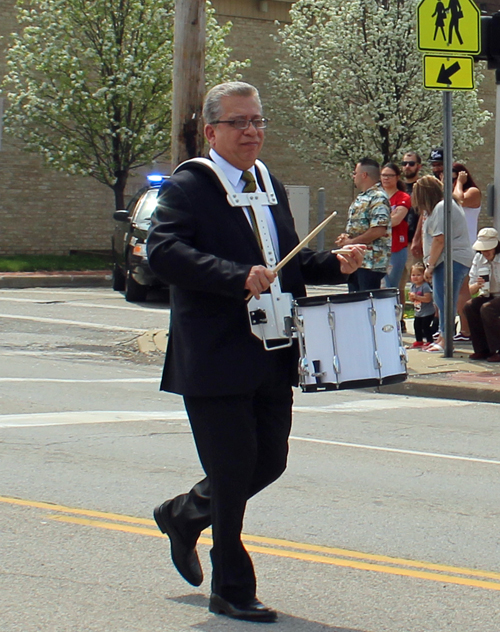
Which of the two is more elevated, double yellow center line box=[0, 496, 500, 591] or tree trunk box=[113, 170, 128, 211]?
tree trunk box=[113, 170, 128, 211]

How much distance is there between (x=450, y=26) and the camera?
10.8 metres

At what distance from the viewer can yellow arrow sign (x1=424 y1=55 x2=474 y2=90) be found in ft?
35.3

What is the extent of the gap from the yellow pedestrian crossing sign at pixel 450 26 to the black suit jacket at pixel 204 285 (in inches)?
281

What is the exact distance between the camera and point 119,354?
12.8 metres

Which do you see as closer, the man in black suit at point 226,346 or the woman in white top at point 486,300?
the man in black suit at point 226,346

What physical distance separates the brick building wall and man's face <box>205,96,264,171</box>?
23.3 metres

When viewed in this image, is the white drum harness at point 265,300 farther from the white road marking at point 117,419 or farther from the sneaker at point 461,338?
the sneaker at point 461,338

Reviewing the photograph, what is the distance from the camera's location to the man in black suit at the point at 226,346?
402 centimetres

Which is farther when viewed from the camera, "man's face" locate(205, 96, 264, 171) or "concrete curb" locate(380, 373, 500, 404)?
"concrete curb" locate(380, 373, 500, 404)

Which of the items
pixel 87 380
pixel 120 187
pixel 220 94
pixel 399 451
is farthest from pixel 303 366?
pixel 120 187

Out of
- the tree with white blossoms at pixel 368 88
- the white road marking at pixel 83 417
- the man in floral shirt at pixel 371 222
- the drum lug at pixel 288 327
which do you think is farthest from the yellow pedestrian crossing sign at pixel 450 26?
the tree with white blossoms at pixel 368 88

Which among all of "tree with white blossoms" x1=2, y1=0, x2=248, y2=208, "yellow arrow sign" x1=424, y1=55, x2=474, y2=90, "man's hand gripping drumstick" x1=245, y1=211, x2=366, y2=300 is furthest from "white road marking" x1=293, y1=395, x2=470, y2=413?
"tree with white blossoms" x1=2, y1=0, x2=248, y2=208

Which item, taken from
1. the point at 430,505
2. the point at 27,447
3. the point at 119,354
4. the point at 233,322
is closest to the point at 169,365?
the point at 233,322

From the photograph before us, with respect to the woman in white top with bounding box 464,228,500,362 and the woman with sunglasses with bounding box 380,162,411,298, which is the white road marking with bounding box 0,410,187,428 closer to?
the woman in white top with bounding box 464,228,500,362
